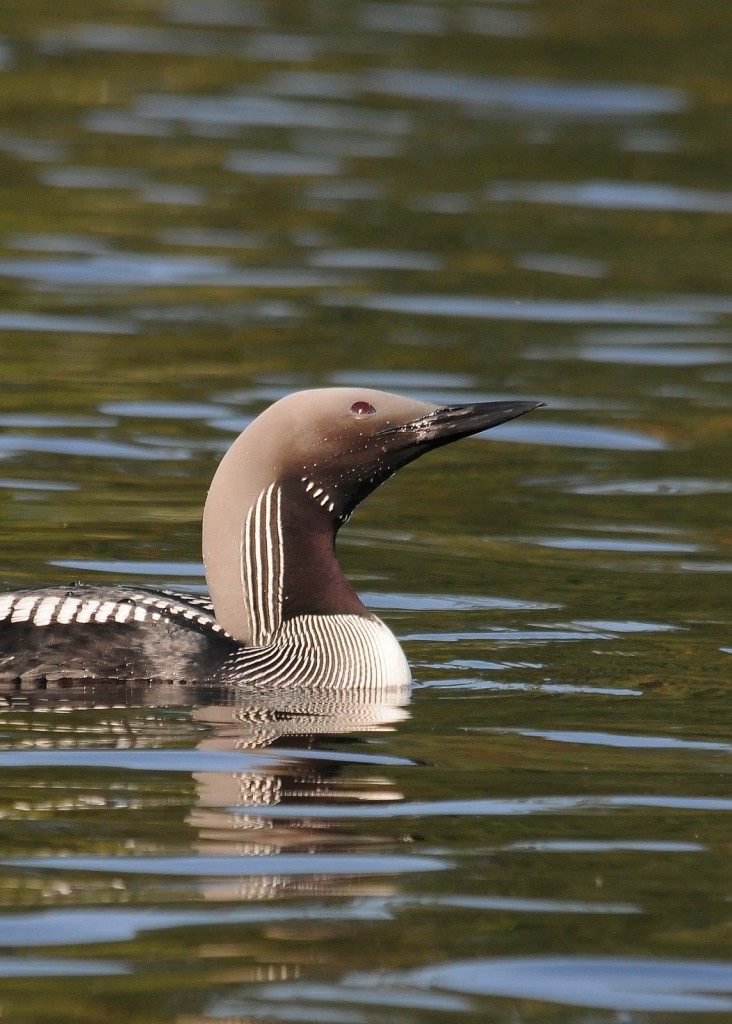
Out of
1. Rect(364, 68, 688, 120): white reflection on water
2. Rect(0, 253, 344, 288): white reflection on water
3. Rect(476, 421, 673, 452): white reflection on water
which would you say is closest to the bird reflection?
Rect(476, 421, 673, 452): white reflection on water

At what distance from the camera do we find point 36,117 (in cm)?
1709

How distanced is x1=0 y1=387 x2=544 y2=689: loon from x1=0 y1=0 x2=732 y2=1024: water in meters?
0.09

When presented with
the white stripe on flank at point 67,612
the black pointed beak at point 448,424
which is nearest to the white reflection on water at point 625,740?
the black pointed beak at point 448,424

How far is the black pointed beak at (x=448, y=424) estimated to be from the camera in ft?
20.3

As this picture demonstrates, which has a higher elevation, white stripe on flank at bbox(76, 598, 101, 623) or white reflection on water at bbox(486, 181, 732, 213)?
white stripe on flank at bbox(76, 598, 101, 623)

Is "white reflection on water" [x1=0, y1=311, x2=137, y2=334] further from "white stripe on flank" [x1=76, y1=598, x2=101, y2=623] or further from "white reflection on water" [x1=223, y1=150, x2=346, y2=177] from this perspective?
"white stripe on flank" [x1=76, y1=598, x2=101, y2=623]

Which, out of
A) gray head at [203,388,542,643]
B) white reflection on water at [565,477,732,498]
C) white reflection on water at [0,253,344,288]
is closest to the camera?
gray head at [203,388,542,643]

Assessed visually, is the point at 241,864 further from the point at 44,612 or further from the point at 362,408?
the point at 362,408

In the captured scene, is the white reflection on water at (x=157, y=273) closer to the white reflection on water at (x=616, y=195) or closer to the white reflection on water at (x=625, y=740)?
the white reflection on water at (x=616, y=195)

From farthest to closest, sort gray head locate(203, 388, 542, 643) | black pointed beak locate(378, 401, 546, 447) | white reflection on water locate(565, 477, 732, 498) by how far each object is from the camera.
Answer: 1. white reflection on water locate(565, 477, 732, 498)
2. black pointed beak locate(378, 401, 546, 447)
3. gray head locate(203, 388, 542, 643)

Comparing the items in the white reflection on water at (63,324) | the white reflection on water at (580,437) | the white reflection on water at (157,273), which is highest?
the white reflection on water at (157,273)

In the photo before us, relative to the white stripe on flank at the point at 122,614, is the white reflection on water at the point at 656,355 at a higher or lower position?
lower

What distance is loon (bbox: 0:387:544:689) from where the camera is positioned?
5992 millimetres

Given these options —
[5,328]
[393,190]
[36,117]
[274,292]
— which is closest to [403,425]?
[5,328]
